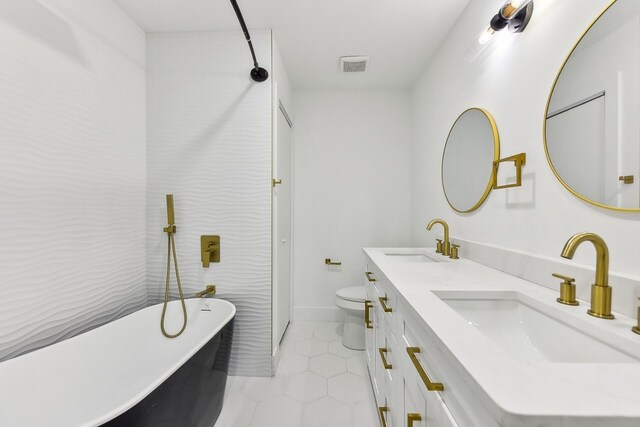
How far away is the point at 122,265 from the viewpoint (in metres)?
1.67

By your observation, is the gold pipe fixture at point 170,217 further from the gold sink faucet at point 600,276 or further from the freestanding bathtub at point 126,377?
the gold sink faucet at point 600,276

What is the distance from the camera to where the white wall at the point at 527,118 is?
0.86 metres

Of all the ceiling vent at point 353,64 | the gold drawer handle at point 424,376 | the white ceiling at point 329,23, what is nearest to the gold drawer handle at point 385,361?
the gold drawer handle at point 424,376

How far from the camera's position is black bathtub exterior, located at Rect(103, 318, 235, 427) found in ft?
2.86

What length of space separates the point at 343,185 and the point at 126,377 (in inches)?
83.8

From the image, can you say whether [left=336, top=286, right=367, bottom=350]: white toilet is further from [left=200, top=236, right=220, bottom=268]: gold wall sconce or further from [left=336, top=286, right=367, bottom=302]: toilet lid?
[left=200, top=236, right=220, bottom=268]: gold wall sconce

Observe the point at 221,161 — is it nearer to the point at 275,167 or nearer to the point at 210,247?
the point at 275,167

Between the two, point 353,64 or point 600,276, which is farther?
point 353,64

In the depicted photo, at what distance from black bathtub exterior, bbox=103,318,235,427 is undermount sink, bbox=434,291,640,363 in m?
1.04

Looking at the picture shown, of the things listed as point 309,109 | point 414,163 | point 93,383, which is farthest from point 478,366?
point 309,109

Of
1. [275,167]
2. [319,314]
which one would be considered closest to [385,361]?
[275,167]

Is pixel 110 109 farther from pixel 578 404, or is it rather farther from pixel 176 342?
pixel 578 404

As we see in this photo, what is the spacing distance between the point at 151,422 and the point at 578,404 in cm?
116

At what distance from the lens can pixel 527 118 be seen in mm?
1136
